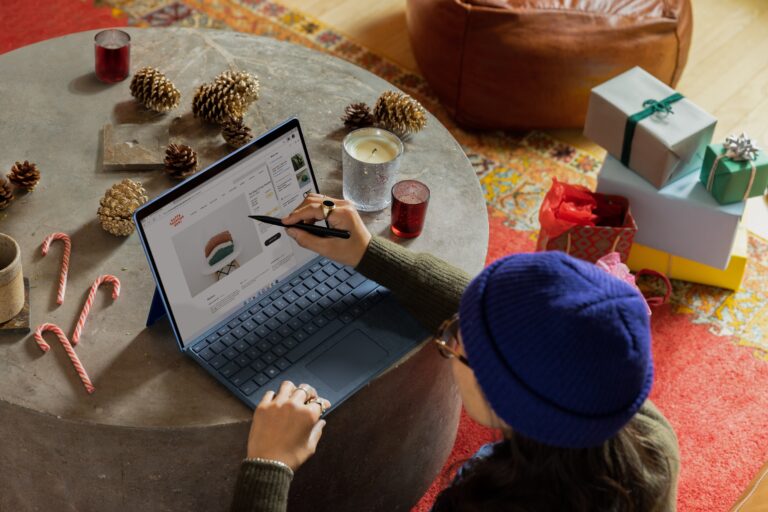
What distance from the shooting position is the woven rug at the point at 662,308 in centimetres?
208

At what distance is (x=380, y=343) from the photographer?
1.50 meters

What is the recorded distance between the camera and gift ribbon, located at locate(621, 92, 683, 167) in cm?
231

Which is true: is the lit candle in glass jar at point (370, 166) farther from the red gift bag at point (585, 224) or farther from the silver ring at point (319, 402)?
the red gift bag at point (585, 224)

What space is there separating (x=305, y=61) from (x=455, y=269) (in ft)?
2.44

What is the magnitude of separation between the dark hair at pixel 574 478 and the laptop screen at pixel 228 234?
0.53m

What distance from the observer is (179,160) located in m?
1.73

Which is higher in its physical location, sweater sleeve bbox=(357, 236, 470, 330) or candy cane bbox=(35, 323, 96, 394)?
sweater sleeve bbox=(357, 236, 470, 330)

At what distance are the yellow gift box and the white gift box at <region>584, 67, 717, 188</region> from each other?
8.2 inches

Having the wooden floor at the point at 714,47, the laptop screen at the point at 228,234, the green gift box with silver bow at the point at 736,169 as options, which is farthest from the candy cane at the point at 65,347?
the wooden floor at the point at 714,47

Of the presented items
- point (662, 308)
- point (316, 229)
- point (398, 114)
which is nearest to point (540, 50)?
point (662, 308)

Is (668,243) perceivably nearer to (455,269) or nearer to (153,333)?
(455,269)

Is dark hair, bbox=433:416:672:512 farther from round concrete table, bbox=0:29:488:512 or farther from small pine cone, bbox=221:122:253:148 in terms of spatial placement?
small pine cone, bbox=221:122:253:148

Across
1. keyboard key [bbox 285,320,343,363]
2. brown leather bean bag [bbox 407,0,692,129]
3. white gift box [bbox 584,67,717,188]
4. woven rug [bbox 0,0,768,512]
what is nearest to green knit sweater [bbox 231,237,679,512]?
keyboard key [bbox 285,320,343,363]

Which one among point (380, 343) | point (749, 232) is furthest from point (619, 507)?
point (749, 232)
